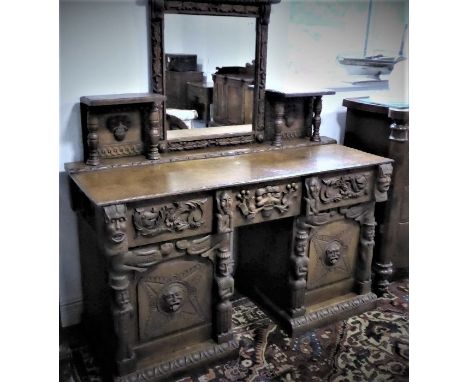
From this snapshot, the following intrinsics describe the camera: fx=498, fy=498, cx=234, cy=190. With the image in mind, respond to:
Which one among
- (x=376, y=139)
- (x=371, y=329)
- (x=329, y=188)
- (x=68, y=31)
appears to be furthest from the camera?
(x=376, y=139)

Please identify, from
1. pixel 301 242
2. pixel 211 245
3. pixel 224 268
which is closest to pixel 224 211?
pixel 211 245

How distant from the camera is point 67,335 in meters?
2.46

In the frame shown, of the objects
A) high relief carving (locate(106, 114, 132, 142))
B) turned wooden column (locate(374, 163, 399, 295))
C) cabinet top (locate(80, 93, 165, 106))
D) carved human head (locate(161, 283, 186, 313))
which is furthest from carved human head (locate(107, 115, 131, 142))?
turned wooden column (locate(374, 163, 399, 295))

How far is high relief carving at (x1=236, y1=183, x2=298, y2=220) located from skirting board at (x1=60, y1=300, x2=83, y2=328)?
103 cm

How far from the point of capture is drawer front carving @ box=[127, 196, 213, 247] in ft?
6.26

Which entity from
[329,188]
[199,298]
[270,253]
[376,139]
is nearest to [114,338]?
[199,298]

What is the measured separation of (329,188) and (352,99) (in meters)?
0.86

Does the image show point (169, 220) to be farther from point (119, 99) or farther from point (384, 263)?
point (384, 263)

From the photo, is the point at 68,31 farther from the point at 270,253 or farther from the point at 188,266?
the point at 270,253

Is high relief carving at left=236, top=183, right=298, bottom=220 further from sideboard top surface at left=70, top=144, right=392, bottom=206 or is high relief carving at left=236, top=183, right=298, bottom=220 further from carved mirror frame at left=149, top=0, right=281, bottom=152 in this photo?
carved mirror frame at left=149, top=0, right=281, bottom=152

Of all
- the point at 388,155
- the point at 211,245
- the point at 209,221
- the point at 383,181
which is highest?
the point at 388,155

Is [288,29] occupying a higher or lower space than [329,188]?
higher

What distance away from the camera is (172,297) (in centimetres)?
212

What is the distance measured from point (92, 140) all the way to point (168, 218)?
527mm
